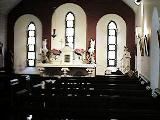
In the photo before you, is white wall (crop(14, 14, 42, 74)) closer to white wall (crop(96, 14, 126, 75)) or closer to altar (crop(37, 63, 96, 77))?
altar (crop(37, 63, 96, 77))

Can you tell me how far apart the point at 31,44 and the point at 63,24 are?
200 centimetres

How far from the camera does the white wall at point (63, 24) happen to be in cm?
1912

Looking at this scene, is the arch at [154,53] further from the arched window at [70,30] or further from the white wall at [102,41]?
the arched window at [70,30]

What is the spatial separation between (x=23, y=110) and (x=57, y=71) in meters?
12.4

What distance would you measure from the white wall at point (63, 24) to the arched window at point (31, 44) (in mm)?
1073

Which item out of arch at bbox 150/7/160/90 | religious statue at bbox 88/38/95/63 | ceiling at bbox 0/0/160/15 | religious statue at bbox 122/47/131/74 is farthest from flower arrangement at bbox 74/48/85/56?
arch at bbox 150/7/160/90

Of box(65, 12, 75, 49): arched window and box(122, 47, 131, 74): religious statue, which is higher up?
box(65, 12, 75, 49): arched window

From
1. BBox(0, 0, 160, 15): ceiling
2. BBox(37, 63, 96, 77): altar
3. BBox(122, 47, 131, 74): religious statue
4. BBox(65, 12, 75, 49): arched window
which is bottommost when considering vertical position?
BBox(37, 63, 96, 77): altar

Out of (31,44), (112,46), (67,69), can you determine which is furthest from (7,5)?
(112,46)

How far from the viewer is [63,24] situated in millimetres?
19344

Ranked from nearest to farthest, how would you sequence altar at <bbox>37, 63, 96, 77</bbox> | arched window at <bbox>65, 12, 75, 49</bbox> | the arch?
the arch, altar at <bbox>37, 63, 96, 77</bbox>, arched window at <bbox>65, 12, 75, 49</bbox>

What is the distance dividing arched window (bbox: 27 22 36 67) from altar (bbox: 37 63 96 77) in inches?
69.9

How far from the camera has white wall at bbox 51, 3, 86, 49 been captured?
1912cm

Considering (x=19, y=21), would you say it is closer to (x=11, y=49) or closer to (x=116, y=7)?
(x=11, y=49)
